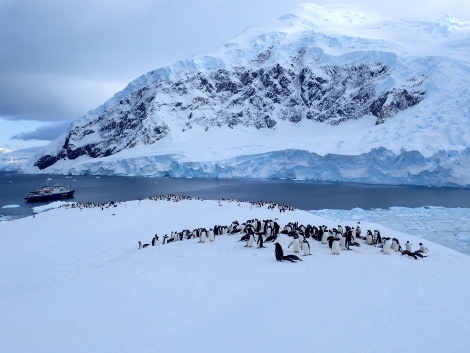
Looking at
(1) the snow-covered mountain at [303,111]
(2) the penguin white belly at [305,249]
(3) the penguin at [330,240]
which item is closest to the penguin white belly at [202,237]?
(2) the penguin white belly at [305,249]

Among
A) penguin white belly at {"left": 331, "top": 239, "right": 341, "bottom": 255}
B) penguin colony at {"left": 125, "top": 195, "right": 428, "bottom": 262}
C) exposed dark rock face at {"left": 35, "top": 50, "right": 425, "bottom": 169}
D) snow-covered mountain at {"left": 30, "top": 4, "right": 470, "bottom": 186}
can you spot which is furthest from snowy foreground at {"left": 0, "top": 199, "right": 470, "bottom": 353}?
exposed dark rock face at {"left": 35, "top": 50, "right": 425, "bottom": 169}

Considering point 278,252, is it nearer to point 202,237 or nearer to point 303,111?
point 202,237

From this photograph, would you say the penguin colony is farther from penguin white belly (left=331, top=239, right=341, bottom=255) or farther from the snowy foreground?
the snowy foreground

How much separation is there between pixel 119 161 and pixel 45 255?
258ft

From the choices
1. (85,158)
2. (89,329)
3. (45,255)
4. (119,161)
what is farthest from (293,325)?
(85,158)

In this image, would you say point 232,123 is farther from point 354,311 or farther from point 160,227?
point 354,311

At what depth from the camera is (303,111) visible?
108 metres

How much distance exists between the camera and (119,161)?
91.6 m

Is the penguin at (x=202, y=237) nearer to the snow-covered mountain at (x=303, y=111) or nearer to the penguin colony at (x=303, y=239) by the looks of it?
the penguin colony at (x=303, y=239)

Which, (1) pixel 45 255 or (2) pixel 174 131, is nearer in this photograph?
(1) pixel 45 255

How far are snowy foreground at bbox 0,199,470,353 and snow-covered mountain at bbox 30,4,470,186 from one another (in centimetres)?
4662

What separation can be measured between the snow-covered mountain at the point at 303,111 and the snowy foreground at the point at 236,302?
46.6 m

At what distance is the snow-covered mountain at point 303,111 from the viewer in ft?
188

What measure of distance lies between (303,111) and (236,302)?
104525mm
